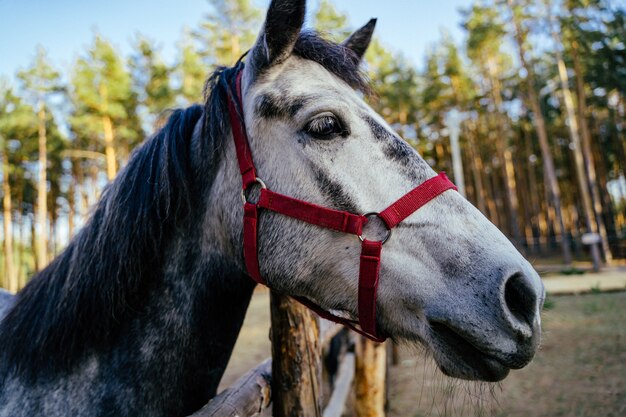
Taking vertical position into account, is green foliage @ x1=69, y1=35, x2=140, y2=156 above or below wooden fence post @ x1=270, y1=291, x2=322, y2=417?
above

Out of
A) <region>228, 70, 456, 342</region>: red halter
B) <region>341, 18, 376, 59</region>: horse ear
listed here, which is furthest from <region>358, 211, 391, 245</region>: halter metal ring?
<region>341, 18, 376, 59</region>: horse ear

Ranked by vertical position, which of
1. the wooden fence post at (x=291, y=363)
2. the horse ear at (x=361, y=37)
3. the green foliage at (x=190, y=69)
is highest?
the green foliage at (x=190, y=69)

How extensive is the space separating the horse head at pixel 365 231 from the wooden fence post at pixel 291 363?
789 mm

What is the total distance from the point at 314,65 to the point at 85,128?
22.5 meters

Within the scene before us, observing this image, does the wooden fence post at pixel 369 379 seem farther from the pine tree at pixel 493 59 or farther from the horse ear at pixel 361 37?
the pine tree at pixel 493 59

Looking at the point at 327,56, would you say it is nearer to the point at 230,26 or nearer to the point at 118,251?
the point at 118,251

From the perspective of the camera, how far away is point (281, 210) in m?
1.51

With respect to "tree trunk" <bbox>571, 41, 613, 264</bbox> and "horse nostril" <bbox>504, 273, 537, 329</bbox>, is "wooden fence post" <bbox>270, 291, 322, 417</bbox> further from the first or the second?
"tree trunk" <bbox>571, 41, 613, 264</bbox>

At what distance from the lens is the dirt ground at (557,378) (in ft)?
15.8

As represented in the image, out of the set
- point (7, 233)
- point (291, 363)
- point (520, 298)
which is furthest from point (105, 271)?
point (7, 233)

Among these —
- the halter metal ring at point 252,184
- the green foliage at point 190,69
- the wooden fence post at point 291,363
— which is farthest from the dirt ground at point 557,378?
the green foliage at point 190,69

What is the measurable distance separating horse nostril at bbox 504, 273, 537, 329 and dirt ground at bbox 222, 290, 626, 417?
191 centimetres

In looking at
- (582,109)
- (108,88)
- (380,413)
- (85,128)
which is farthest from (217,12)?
(380,413)

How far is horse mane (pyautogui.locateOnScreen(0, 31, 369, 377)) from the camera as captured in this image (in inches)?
63.3
